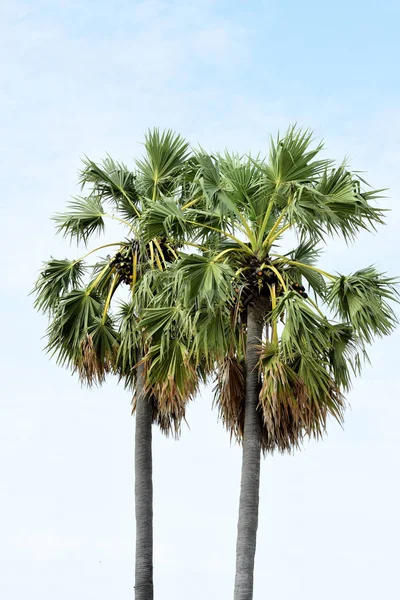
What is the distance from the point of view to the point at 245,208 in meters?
17.3

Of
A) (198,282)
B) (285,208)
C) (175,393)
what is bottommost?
(175,393)

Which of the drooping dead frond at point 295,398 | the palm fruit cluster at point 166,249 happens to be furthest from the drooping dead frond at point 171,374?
the palm fruit cluster at point 166,249

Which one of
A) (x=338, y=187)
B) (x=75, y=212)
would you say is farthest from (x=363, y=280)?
(x=75, y=212)

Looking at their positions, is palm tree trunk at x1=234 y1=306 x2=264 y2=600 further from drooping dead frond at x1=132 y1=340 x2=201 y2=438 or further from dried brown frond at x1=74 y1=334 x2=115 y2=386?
dried brown frond at x1=74 y1=334 x2=115 y2=386

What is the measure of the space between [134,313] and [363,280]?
4723 millimetres

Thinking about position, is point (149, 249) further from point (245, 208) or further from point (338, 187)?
point (338, 187)

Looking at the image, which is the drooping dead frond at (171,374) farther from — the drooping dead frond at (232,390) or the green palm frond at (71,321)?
the green palm frond at (71,321)

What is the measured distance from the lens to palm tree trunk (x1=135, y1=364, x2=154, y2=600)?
18250 mm

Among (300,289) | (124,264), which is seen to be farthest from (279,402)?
(124,264)

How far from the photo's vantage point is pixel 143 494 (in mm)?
18688

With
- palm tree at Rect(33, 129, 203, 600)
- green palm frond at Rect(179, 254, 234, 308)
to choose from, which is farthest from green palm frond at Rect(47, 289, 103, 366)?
green palm frond at Rect(179, 254, 234, 308)

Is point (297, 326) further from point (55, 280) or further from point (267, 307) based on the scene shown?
point (55, 280)

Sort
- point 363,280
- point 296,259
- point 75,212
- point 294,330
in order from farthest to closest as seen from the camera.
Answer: point 75,212, point 296,259, point 363,280, point 294,330

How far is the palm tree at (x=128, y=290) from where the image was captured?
18.5m
